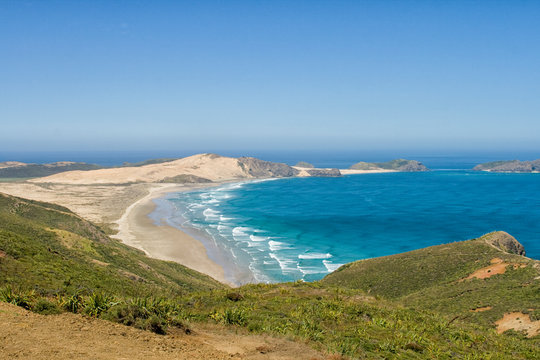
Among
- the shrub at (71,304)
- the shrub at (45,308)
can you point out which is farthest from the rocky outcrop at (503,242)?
the shrub at (45,308)

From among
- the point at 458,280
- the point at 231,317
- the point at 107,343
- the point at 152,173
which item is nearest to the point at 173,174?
the point at 152,173

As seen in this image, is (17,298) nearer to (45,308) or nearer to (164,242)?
(45,308)

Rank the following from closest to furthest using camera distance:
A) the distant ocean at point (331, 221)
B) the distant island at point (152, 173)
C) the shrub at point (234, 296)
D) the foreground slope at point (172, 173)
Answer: the shrub at point (234, 296)
the distant ocean at point (331, 221)
the foreground slope at point (172, 173)
the distant island at point (152, 173)

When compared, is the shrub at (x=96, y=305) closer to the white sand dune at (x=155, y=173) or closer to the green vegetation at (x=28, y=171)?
the white sand dune at (x=155, y=173)

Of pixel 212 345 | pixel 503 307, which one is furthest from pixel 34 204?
pixel 503 307

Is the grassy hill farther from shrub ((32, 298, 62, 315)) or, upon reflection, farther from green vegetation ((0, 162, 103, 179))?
green vegetation ((0, 162, 103, 179))

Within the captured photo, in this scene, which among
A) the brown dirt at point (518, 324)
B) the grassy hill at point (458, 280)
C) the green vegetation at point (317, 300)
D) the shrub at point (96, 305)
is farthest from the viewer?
the grassy hill at point (458, 280)

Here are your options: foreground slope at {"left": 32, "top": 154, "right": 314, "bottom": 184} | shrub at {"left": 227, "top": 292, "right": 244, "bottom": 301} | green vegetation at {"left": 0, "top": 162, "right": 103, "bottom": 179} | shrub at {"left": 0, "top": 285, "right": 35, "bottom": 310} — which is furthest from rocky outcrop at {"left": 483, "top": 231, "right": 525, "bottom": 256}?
green vegetation at {"left": 0, "top": 162, "right": 103, "bottom": 179}
